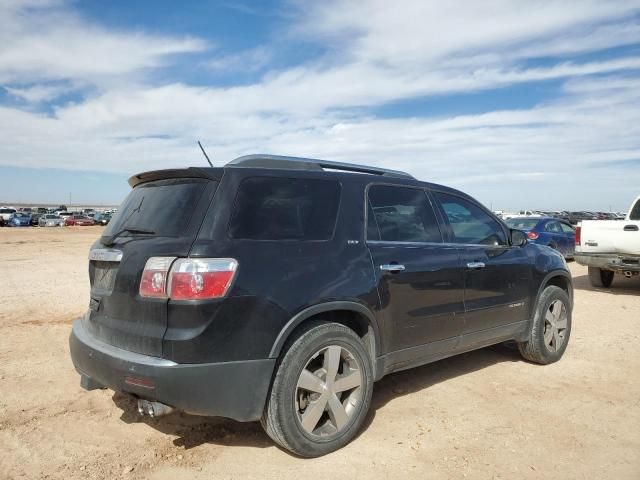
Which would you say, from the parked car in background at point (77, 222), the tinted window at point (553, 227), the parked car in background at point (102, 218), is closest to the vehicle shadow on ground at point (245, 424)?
the tinted window at point (553, 227)

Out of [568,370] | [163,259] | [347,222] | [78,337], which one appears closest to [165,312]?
[163,259]

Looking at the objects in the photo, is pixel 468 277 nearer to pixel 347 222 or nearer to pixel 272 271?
pixel 347 222

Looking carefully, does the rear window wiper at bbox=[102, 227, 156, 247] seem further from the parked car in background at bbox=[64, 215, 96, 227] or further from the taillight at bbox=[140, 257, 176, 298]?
the parked car in background at bbox=[64, 215, 96, 227]

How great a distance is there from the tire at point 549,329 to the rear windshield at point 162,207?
11.9 ft

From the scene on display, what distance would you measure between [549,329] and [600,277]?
21.2ft

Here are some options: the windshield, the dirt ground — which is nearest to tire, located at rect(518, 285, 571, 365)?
the dirt ground

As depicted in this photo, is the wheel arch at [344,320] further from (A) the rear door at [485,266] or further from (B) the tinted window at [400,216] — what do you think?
(A) the rear door at [485,266]

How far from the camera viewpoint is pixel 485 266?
14.6ft

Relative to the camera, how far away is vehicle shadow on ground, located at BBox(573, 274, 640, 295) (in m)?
10.3

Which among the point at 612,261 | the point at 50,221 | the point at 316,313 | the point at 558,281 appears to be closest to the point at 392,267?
the point at 316,313

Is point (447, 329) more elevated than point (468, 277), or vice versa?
point (468, 277)

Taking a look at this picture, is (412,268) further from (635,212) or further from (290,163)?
(635,212)

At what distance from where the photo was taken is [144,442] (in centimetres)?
344

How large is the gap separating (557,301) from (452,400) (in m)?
1.86
